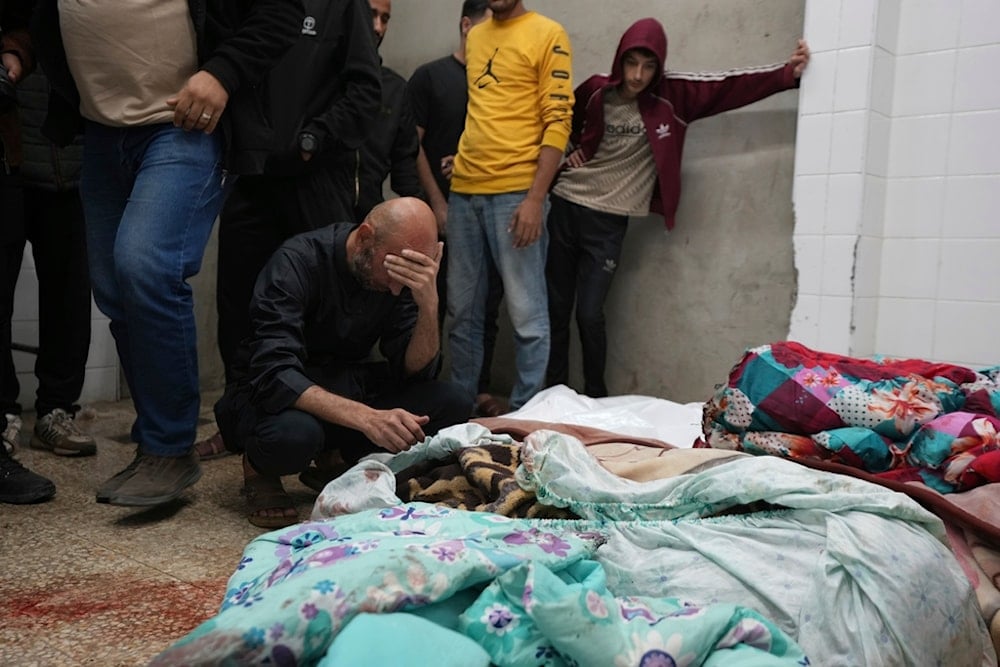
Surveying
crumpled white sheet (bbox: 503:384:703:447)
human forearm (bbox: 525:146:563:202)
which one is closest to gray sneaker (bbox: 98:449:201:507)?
crumpled white sheet (bbox: 503:384:703:447)

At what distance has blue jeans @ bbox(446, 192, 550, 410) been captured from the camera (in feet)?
11.0

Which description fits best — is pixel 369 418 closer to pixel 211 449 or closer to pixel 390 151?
pixel 211 449

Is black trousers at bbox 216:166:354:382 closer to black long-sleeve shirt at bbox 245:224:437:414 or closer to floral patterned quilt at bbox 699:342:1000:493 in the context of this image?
black long-sleeve shirt at bbox 245:224:437:414

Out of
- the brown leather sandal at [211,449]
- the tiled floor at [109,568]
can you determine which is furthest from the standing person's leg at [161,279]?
the brown leather sandal at [211,449]

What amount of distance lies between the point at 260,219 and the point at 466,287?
904 millimetres

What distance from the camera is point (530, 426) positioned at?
213 cm

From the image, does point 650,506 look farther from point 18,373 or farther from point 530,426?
point 18,373

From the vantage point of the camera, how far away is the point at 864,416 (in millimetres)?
1756

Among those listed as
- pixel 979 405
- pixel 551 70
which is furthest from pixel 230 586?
pixel 551 70

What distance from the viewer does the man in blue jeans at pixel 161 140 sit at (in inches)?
80.4

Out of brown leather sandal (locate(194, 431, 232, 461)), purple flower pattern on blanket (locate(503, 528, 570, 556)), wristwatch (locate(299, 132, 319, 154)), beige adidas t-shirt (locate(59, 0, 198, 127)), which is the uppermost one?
beige adidas t-shirt (locate(59, 0, 198, 127))

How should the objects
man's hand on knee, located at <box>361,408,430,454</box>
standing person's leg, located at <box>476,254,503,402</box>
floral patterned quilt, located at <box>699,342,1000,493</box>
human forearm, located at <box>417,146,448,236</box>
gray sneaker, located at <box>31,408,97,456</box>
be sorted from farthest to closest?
human forearm, located at <box>417,146,448,236</box>
standing person's leg, located at <box>476,254,503,402</box>
gray sneaker, located at <box>31,408,97,456</box>
man's hand on knee, located at <box>361,408,430,454</box>
floral patterned quilt, located at <box>699,342,1000,493</box>

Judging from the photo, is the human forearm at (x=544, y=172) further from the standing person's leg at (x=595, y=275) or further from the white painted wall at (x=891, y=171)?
the white painted wall at (x=891, y=171)

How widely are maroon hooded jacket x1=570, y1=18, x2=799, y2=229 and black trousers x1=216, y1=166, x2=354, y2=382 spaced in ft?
3.65
